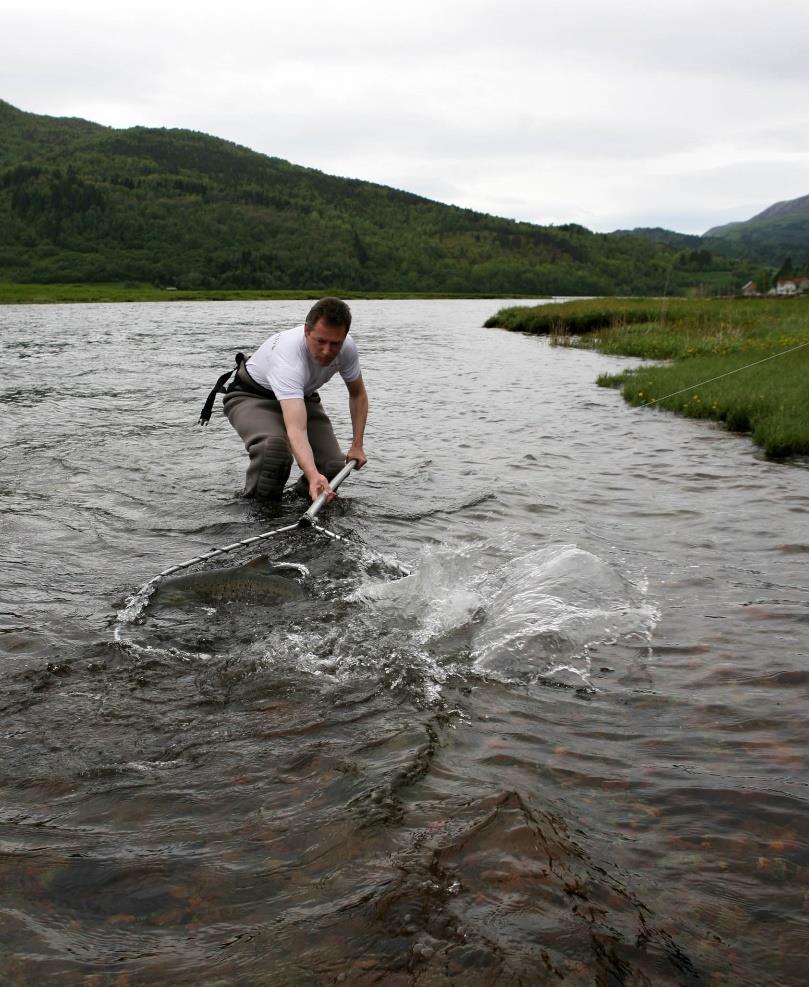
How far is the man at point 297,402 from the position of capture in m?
7.79

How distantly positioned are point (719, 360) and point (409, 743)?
18.7 meters

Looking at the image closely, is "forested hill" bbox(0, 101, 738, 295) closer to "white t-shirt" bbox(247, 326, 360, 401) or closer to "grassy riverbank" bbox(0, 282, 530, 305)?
"grassy riverbank" bbox(0, 282, 530, 305)

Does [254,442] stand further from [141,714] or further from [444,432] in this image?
[444,432]

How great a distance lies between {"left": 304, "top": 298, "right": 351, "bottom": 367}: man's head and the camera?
7.64 meters

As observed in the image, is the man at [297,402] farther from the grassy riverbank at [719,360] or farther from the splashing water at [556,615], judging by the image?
the grassy riverbank at [719,360]

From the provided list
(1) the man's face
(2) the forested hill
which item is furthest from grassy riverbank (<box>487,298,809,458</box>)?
(2) the forested hill

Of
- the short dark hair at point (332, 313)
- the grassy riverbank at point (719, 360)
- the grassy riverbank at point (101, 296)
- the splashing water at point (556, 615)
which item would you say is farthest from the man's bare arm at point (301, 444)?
the grassy riverbank at point (101, 296)

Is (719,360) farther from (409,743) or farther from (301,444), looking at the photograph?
(409,743)

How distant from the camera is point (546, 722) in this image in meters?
4.26

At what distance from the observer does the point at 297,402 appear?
26.2ft

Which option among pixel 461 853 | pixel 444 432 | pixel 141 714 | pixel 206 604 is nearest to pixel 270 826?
pixel 461 853

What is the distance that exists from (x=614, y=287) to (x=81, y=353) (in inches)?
7133

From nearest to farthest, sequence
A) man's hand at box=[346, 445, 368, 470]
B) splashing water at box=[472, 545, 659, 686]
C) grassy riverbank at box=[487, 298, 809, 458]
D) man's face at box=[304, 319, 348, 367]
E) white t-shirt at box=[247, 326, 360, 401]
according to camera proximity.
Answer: splashing water at box=[472, 545, 659, 686] < man's face at box=[304, 319, 348, 367] < white t-shirt at box=[247, 326, 360, 401] < man's hand at box=[346, 445, 368, 470] < grassy riverbank at box=[487, 298, 809, 458]

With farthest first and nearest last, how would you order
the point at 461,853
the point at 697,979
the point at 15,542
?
the point at 15,542 < the point at 461,853 < the point at 697,979
